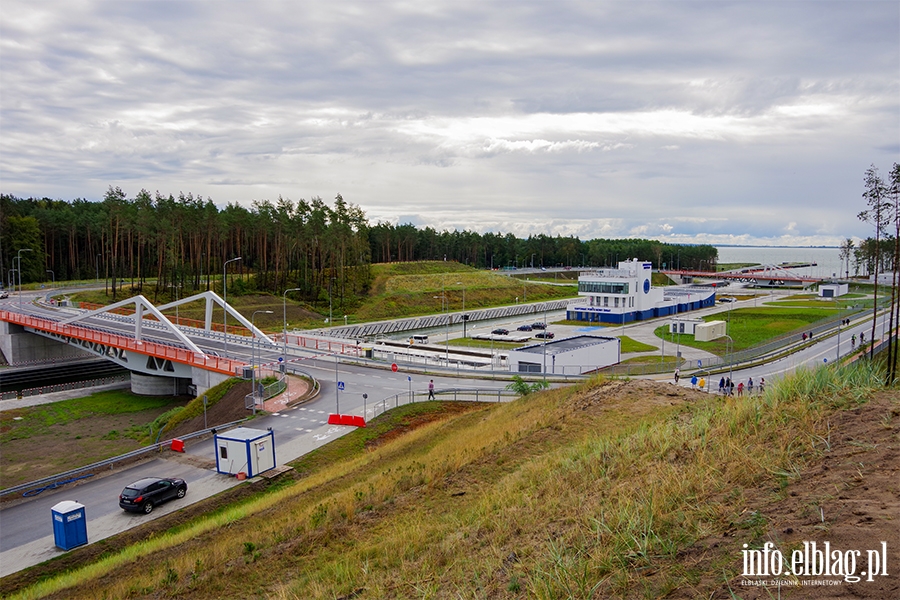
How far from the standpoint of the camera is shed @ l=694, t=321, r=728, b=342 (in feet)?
240

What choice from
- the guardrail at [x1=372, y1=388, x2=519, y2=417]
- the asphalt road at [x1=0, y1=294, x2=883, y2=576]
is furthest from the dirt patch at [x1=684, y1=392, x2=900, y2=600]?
the guardrail at [x1=372, y1=388, x2=519, y2=417]

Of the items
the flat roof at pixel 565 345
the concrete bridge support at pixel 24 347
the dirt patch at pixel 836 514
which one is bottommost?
the concrete bridge support at pixel 24 347

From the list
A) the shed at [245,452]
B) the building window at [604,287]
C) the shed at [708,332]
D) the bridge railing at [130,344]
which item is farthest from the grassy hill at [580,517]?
the building window at [604,287]

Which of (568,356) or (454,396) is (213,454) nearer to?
(454,396)

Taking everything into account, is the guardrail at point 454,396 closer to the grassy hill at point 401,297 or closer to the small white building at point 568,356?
the small white building at point 568,356

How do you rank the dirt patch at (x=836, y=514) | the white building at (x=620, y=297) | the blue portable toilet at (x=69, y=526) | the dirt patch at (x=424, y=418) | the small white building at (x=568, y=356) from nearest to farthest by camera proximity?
the dirt patch at (x=836, y=514)
the blue portable toilet at (x=69, y=526)
the dirt patch at (x=424, y=418)
the small white building at (x=568, y=356)
the white building at (x=620, y=297)

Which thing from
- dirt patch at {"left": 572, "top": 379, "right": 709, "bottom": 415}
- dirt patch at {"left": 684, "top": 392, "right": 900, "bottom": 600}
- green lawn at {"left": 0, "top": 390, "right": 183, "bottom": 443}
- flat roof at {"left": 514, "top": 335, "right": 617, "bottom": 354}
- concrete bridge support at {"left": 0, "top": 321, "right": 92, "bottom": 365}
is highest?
dirt patch at {"left": 684, "top": 392, "right": 900, "bottom": 600}

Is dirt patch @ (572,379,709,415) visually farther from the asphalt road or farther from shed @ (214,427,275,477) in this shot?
shed @ (214,427,275,477)

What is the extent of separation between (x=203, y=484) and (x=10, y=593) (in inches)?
339

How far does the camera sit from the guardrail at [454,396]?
3900 centimetres

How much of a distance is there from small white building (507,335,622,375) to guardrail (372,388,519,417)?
25.2ft

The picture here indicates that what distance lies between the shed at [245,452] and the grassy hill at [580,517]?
6300 mm

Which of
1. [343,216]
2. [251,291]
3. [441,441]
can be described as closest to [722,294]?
[343,216]

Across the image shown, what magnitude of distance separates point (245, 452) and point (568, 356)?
32.6m
